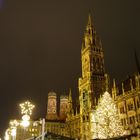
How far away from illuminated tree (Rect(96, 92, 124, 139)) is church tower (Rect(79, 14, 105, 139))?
63.2ft

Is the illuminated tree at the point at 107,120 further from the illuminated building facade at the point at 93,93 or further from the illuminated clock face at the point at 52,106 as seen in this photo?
the illuminated clock face at the point at 52,106

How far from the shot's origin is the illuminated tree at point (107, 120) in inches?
2162

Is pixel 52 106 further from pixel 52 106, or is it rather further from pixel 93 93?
pixel 93 93

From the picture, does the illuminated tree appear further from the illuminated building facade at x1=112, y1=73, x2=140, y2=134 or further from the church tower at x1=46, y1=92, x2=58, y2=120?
the church tower at x1=46, y1=92, x2=58, y2=120

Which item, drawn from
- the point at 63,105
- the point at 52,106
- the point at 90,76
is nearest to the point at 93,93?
the point at 90,76

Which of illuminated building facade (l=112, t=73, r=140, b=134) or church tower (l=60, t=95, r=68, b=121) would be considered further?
church tower (l=60, t=95, r=68, b=121)

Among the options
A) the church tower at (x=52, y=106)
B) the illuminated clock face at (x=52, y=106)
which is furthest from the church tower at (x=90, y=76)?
the illuminated clock face at (x=52, y=106)

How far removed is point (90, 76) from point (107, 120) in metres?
26.9

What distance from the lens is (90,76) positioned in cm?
8125

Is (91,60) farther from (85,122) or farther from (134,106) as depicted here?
(134,106)

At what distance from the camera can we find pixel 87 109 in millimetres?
78750

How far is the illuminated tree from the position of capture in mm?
54925

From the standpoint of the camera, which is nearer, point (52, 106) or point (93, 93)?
point (93, 93)

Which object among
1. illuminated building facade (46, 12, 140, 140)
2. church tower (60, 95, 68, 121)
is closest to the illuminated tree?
illuminated building facade (46, 12, 140, 140)
